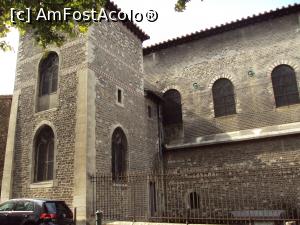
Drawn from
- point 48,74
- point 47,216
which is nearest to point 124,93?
point 48,74

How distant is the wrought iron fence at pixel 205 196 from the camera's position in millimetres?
12023

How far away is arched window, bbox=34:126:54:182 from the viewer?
12.6 m

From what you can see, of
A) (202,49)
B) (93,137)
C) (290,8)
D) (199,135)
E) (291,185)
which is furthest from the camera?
(202,49)

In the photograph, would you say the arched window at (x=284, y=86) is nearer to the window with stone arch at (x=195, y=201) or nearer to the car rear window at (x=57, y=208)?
the window with stone arch at (x=195, y=201)

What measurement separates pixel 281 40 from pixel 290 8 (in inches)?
63.5

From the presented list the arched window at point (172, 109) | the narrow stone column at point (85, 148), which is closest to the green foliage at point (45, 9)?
the narrow stone column at point (85, 148)

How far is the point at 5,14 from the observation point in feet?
27.9

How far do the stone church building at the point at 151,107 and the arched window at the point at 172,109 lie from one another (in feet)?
0.20

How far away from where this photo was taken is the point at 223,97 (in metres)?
17.2

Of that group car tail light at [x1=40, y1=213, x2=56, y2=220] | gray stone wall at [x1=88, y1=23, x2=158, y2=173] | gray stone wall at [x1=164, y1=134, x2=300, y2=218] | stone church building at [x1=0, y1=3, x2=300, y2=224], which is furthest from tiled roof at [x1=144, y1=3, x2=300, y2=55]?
car tail light at [x1=40, y1=213, x2=56, y2=220]

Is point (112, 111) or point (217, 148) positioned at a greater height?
point (112, 111)

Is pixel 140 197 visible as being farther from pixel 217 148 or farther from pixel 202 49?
pixel 202 49

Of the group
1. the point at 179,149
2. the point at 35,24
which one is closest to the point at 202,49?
the point at 179,149

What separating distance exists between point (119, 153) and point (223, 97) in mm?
6854
